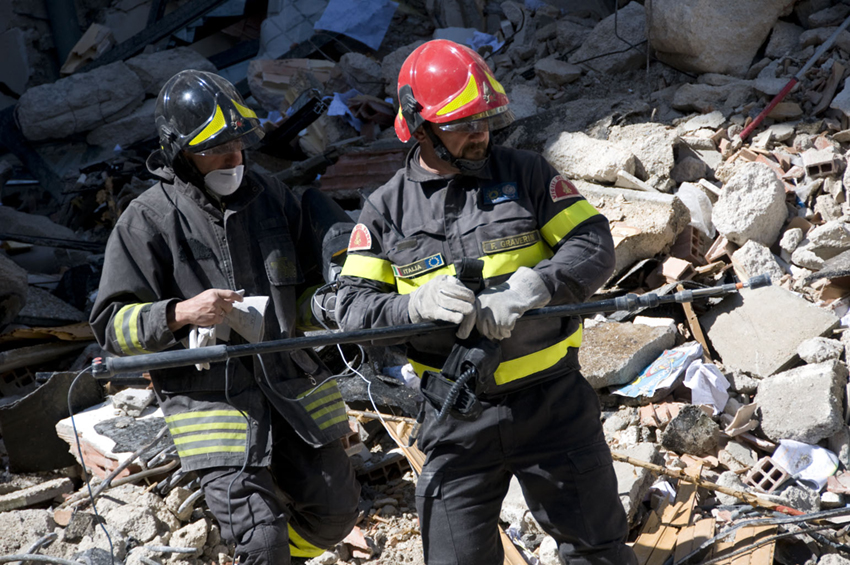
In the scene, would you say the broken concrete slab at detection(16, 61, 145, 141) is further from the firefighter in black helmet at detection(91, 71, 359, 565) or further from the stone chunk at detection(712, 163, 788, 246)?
the stone chunk at detection(712, 163, 788, 246)

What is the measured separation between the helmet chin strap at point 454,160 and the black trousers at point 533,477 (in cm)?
74

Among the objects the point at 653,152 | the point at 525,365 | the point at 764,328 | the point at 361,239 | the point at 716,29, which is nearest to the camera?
the point at 525,365

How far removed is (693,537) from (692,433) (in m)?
0.70

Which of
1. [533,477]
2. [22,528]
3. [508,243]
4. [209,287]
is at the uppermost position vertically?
[508,243]

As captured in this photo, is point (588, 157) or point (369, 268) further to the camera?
point (588, 157)

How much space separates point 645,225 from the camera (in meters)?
5.06

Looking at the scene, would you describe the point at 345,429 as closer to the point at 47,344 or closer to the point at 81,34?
the point at 47,344

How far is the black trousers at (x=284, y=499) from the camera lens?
2.83 meters

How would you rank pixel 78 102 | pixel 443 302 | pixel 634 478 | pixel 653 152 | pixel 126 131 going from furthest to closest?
1. pixel 126 131
2. pixel 78 102
3. pixel 653 152
4. pixel 634 478
5. pixel 443 302

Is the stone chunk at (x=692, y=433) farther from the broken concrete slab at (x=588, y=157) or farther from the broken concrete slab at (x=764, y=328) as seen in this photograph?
the broken concrete slab at (x=588, y=157)

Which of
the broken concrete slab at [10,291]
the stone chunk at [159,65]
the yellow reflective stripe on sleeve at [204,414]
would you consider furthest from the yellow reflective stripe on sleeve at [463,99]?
the stone chunk at [159,65]

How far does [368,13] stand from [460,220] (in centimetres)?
797

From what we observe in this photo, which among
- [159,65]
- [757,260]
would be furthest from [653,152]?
[159,65]

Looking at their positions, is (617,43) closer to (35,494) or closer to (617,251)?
(617,251)
